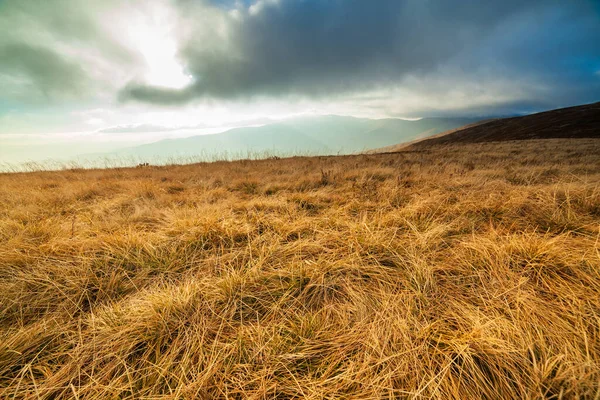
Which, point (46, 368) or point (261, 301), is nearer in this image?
point (46, 368)

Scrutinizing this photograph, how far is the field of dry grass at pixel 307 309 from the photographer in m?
1.01

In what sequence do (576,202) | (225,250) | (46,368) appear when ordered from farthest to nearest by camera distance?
(576,202) < (225,250) < (46,368)

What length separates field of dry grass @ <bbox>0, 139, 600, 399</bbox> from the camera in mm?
1013

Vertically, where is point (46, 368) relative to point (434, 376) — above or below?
above

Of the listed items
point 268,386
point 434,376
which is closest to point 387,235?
point 434,376

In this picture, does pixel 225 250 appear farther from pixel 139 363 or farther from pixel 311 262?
pixel 139 363

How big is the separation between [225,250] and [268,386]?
131 cm

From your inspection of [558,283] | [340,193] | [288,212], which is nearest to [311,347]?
[558,283]

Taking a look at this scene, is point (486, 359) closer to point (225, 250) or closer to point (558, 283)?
point (558, 283)

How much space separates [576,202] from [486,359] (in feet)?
Result: 10.3

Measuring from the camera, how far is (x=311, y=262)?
5.98 feet

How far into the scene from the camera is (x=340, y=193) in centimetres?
403

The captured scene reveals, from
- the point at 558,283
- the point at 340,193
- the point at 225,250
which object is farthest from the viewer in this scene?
the point at 340,193

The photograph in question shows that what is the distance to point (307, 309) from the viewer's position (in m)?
1.43
